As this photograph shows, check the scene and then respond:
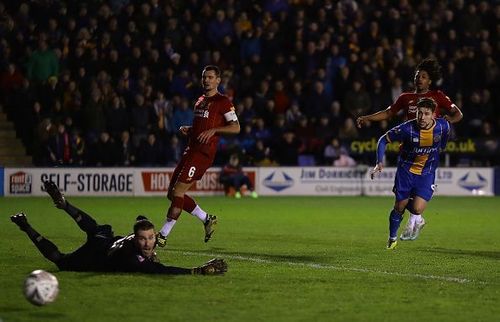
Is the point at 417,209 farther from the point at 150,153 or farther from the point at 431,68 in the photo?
the point at 150,153

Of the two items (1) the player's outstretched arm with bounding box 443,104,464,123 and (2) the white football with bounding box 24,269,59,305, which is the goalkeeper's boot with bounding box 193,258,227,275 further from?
(1) the player's outstretched arm with bounding box 443,104,464,123

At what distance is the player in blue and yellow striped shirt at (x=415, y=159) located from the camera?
13398 millimetres

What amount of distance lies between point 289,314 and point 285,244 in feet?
19.3

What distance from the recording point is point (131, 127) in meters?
26.1

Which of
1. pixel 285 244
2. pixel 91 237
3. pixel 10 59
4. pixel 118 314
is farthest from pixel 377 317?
pixel 10 59

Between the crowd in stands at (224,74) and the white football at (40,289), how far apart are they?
1716cm

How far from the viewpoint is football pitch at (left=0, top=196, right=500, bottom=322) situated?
27.5 ft

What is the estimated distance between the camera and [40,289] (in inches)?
322

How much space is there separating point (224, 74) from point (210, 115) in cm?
1249

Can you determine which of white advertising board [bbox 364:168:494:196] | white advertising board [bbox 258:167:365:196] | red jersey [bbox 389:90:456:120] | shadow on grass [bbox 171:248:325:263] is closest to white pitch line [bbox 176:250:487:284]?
shadow on grass [bbox 171:248:325:263]

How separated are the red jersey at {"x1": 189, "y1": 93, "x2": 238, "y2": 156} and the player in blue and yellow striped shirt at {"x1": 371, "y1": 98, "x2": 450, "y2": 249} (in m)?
1.99

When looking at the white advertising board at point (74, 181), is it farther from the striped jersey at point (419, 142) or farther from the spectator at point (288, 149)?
the striped jersey at point (419, 142)

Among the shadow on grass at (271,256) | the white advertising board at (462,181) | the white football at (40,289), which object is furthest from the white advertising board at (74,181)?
the white football at (40,289)

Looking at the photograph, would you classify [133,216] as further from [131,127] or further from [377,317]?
[377,317]
